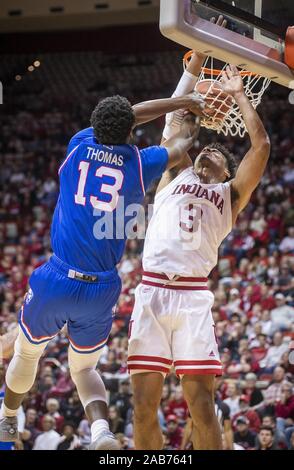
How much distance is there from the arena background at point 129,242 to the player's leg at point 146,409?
8.30 feet

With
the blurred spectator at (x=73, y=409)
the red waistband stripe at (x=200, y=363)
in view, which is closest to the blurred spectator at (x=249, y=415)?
the blurred spectator at (x=73, y=409)

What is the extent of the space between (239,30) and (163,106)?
73 centimetres

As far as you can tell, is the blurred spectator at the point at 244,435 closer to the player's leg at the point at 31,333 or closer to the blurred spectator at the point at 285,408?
the blurred spectator at the point at 285,408

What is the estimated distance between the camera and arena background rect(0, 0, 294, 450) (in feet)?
33.4

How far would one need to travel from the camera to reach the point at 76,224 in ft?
16.6

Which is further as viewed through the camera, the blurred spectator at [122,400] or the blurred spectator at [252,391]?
the blurred spectator at [122,400]

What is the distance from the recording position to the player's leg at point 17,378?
17.3ft

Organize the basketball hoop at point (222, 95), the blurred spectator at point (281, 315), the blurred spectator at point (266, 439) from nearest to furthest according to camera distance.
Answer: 1. the basketball hoop at point (222, 95)
2. the blurred spectator at point (266, 439)
3. the blurred spectator at point (281, 315)

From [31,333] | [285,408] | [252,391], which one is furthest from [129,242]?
[31,333]

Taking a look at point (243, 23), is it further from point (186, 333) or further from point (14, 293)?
point (14, 293)

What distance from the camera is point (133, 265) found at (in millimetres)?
13812

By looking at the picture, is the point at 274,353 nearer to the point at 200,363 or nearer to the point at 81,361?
the point at 200,363

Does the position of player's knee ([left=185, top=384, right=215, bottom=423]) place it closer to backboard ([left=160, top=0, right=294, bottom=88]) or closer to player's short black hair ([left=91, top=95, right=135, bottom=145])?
player's short black hair ([left=91, top=95, right=135, bottom=145])

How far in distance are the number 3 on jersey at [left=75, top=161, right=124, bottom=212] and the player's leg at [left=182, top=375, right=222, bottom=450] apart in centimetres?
129
